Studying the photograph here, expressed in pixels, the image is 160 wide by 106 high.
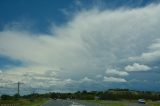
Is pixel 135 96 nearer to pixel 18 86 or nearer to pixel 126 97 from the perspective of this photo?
pixel 126 97

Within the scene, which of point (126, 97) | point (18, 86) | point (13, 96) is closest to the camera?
point (18, 86)

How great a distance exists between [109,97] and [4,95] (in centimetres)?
6333

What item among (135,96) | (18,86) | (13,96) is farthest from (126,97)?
(18,86)

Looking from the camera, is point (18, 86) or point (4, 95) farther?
point (4, 95)

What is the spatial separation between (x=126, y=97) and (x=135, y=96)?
5.66 metres

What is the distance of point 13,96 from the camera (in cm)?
13725

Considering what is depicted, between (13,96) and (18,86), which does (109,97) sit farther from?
(18,86)

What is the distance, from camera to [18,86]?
114875 millimetres

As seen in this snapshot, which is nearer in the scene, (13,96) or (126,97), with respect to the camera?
(13,96)

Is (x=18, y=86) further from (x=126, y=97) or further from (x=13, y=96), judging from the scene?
(x=126, y=97)

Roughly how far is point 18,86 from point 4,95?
28106mm

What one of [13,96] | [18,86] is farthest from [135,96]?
[18,86]

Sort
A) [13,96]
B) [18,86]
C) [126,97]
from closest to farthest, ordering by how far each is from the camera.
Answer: [18,86]
[13,96]
[126,97]

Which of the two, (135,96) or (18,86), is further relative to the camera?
(135,96)
